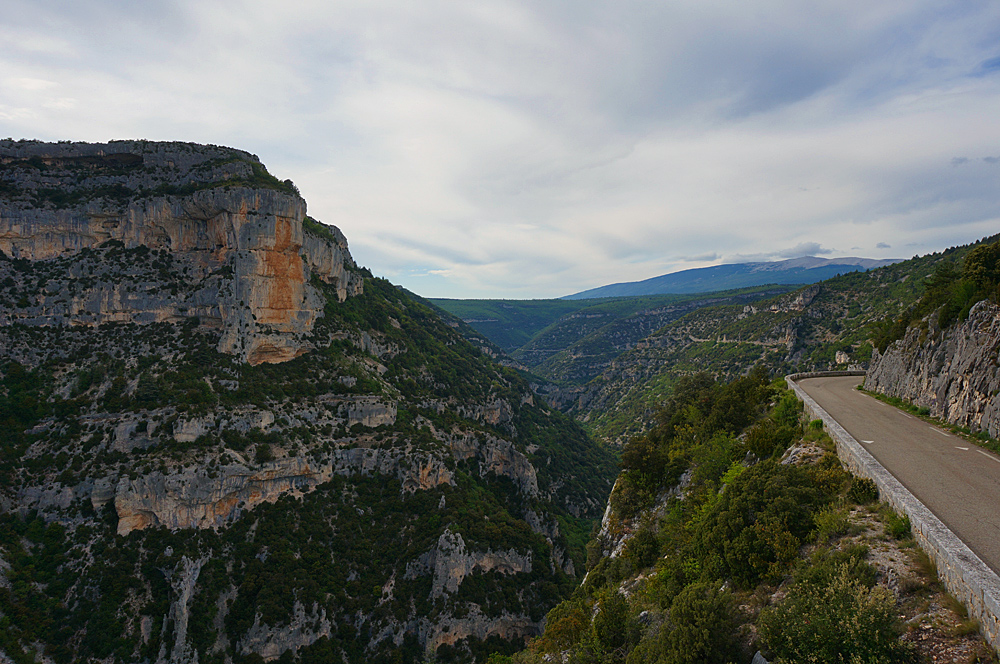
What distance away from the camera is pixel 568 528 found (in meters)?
65.6

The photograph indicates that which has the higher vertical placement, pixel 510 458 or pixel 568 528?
pixel 510 458

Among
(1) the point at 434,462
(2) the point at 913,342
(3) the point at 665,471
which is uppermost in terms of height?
(2) the point at 913,342

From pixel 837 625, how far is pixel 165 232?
64.6 m

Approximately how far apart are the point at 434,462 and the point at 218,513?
2187 centimetres

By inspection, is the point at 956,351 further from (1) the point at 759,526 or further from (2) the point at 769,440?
(1) the point at 759,526

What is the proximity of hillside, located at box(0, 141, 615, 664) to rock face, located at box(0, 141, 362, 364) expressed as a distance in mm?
225

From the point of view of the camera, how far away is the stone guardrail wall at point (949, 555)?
22.9ft

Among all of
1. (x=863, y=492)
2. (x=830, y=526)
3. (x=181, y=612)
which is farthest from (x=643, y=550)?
(x=181, y=612)

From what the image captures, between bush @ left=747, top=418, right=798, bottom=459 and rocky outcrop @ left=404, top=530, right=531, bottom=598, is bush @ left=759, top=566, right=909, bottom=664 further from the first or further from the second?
rocky outcrop @ left=404, top=530, right=531, bottom=598

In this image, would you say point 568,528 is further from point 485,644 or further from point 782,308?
point 782,308

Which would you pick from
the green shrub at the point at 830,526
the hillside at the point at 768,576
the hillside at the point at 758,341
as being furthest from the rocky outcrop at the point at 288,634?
the hillside at the point at 758,341

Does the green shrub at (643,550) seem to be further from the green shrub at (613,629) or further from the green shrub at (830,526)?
the green shrub at (830,526)

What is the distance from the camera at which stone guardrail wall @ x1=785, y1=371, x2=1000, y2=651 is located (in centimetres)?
696

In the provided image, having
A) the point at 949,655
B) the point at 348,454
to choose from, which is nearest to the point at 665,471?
the point at 949,655
